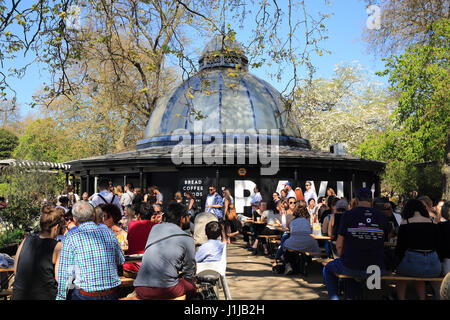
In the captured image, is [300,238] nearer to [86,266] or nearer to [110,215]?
[110,215]

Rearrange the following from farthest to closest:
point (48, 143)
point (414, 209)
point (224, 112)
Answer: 1. point (48, 143)
2. point (224, 112)
3. point (414, 209)

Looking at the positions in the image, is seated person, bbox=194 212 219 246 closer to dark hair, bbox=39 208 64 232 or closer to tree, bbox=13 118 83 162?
dark hair, bbox=39 208 64 232

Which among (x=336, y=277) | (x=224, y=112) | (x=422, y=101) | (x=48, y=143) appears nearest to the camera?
(x=336, y=277)

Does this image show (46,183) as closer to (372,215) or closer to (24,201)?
(24,201)

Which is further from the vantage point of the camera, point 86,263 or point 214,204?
point 214,204

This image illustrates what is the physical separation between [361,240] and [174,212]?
255 centimetres

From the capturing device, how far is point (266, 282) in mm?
8672

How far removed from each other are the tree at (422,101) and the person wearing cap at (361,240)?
16.9m

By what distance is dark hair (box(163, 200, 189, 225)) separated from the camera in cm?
505

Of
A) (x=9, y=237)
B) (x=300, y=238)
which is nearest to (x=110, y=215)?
(x=300, y=238)
